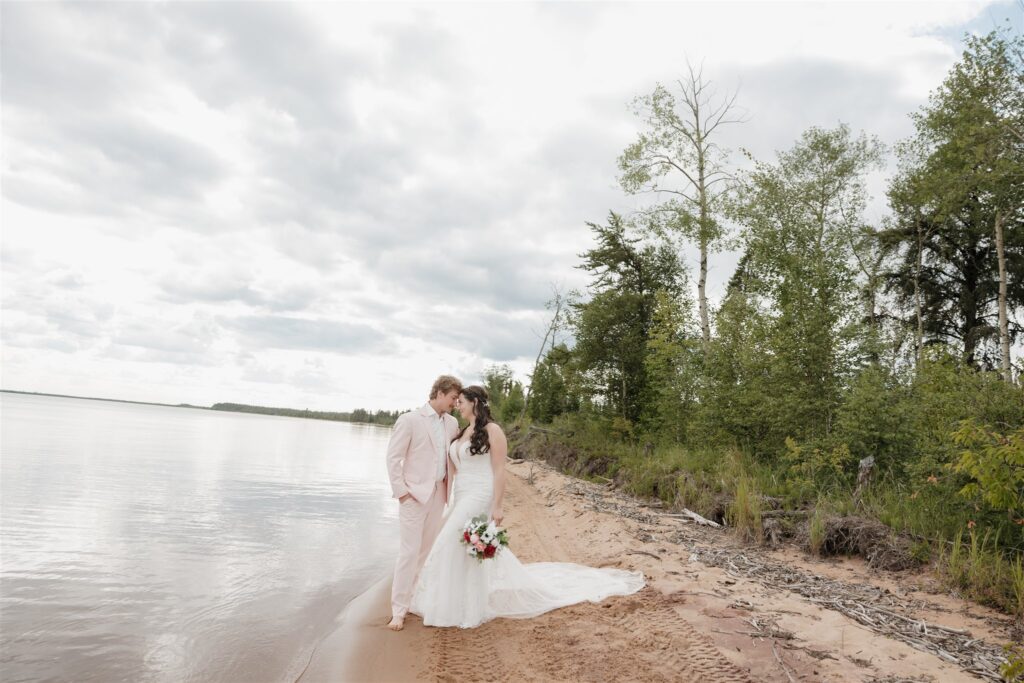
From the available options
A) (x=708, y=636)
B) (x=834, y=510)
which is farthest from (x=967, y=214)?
(x=708, y=636)

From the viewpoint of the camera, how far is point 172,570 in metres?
8.13

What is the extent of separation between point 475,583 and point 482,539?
54cm

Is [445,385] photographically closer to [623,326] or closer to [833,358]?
[833,358]

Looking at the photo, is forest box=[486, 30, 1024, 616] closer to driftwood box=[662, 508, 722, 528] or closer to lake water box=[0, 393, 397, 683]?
driftwood box=[662, 508, 722, 528]

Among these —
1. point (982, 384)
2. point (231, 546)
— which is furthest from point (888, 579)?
point (231, 546)

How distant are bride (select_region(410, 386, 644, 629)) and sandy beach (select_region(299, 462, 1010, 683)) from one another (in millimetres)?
194

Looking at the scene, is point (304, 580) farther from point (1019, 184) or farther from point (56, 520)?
point (1019, 184)

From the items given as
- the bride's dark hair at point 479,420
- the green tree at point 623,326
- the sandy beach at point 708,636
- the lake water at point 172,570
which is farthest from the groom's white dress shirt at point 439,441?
the green tree at point 623,326

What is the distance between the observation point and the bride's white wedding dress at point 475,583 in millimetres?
5730

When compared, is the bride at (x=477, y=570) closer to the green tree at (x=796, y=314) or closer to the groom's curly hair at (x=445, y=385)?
the groom's curly hair at (x=445, y=385)

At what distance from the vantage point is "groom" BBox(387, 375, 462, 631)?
19.1 ft

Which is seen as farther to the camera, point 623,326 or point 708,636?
point 623,326

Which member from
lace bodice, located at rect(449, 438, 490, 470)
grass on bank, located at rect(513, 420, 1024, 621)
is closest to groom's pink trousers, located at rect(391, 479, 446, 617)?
lace bodice, located at rect(449, 438, 490, 470)

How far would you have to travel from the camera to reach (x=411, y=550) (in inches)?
230
